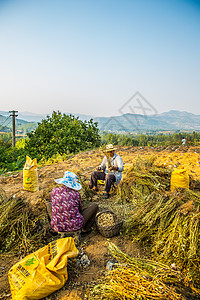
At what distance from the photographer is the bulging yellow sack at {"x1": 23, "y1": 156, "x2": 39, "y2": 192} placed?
4660 mm

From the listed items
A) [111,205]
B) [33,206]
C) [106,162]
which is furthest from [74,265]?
[106,162]

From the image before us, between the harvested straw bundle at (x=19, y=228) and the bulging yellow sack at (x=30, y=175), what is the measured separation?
1.50m

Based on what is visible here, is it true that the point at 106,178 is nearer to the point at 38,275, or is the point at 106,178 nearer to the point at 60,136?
the point at 38,275

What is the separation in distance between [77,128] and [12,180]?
5.01 m

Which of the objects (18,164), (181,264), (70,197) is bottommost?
(18,164)

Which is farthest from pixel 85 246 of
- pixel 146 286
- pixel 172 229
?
pixel 146 286

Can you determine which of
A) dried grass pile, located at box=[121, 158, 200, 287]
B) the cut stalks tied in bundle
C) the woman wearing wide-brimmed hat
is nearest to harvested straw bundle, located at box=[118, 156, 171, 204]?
dried grass pile, located at box=[121, 158, 200, 287]

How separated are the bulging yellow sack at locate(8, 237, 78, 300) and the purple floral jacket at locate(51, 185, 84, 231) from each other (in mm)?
520

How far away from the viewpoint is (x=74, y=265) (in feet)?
7.90

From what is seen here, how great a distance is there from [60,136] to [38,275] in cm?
849

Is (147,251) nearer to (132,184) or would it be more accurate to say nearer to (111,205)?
(111,205)

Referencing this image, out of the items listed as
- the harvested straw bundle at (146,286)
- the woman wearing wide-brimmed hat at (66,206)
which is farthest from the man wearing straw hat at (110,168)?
the harvested straw bundle at (146,286)

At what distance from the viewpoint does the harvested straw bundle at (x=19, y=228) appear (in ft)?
9.09

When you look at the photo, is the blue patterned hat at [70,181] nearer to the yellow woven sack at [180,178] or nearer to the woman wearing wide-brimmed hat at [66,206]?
the woman wearing wide-brimmed hat at [66,206]
